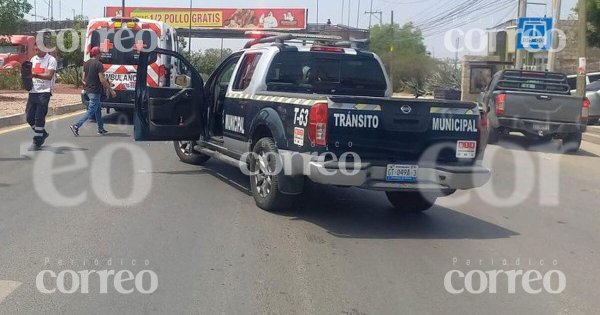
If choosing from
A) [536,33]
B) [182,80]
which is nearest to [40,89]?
[182,80]

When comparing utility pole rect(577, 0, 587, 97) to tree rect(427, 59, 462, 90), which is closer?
utility pole rect(577, 0, 587, 97)

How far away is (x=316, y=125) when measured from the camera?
23.0 ft

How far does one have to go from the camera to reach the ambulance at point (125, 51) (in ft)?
56.6

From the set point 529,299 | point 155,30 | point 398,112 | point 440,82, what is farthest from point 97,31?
point 440,82

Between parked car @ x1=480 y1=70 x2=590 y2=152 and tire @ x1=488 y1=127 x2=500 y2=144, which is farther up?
parked car @ x1=480 y1=70 x2=590 y2=152

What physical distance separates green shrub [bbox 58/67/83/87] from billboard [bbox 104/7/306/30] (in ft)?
64.8

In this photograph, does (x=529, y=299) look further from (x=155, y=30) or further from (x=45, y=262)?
(x=155, y=30)

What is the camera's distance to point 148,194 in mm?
8867

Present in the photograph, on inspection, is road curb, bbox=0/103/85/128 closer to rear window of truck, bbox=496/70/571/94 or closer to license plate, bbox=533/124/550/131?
rear window of truck, bbox=496/70/571/94

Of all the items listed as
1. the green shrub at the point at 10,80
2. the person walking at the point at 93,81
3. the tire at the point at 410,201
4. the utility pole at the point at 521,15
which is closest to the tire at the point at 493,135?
the tire at the point at 410,201

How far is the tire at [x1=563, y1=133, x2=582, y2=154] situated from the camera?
51.1 feet

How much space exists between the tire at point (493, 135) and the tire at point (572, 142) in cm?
148

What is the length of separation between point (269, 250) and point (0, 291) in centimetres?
232

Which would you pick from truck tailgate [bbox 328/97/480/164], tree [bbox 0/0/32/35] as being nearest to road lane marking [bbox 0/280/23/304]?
truck tailgate [bbox 328/97/480/164]
